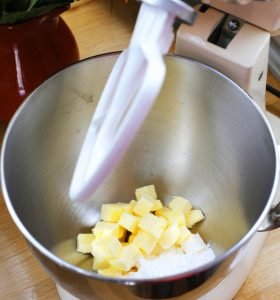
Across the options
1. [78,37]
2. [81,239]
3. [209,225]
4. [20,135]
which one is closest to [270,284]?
[209,225]

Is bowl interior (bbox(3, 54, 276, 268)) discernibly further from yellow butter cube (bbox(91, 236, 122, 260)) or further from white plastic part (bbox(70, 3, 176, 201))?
white plastic part (bbox(70, 3, 176, 201))

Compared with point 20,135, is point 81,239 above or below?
below

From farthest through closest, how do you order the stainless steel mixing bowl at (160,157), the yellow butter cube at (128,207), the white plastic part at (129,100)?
the yellow butter cube at (128,207) < the stainless steel mixing bowl at (160,157) < the white plastic part at (129,100)

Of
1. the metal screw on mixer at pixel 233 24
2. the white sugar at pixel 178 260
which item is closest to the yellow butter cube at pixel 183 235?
the white sugar at pixel 178 260

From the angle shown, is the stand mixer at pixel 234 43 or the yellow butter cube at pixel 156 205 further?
the yellow butter cube at pixel 156 205

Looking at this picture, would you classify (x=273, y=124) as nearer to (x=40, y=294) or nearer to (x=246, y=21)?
(x=246, y=21)

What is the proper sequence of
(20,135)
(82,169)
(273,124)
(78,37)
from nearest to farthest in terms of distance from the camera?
(82,169), (20,135), (273,124), (78,37)

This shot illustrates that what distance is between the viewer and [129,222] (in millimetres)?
604

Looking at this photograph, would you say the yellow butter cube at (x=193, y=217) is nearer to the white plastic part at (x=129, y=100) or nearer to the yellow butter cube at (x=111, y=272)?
the yellow butter cube at (x=111, y=272)

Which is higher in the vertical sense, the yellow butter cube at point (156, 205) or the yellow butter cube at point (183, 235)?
the yellow butter cube at point (183, 235)

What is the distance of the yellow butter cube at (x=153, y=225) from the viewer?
58cm

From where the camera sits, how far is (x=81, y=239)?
60cm

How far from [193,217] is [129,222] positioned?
0.08 meters

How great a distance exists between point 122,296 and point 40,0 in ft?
1.05
